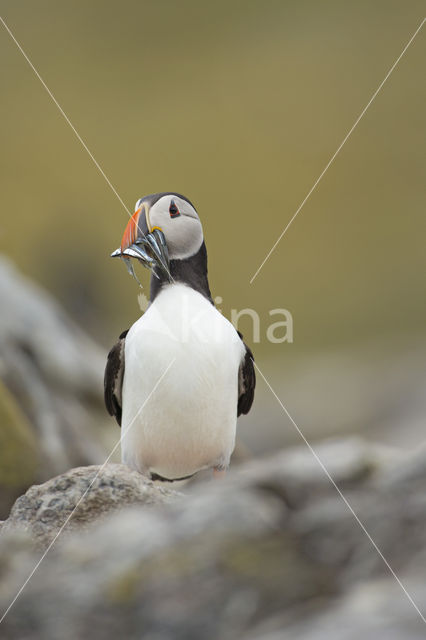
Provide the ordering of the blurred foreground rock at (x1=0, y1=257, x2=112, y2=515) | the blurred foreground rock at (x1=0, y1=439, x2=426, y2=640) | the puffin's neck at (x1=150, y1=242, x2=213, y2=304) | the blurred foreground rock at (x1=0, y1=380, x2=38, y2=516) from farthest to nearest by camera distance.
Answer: the blurred foreground rock at (x1=0, y1=257, x2=112, y2=515) < the blurred foreground rock at (x1=0, y1=380, x2=38, y2=516) < the puffin's neck at (x1=150, y1=242, x2=213, y2=304) < the blurred foreground rock at (x1=0, y1=439, x2=426, y2=640)

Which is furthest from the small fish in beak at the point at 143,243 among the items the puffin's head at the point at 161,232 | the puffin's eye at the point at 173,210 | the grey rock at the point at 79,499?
the grey rock at the point at 79,499

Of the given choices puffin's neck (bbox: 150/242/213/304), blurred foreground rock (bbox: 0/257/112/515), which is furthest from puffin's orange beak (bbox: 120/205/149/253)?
blurred foreground rock (bbox: 0/257/112/515)

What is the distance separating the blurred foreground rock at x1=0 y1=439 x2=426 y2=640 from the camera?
1.97m

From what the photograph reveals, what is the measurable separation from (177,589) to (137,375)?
182 centimetres

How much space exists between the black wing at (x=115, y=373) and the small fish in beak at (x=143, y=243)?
0.41m

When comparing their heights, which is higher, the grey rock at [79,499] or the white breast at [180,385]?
the grey rock at [79,499]

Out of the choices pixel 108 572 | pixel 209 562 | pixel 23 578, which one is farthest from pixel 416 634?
pixel 23 578

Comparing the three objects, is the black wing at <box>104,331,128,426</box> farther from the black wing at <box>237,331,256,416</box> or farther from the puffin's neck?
the black wing at <box>237,331,256,416</box>

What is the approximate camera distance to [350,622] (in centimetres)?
189

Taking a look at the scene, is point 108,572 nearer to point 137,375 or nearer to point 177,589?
point 177,589

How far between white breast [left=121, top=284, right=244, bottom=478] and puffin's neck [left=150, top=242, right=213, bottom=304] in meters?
0.05

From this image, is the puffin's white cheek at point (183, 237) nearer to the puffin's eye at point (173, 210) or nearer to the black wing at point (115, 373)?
the puffin's eye at point (173, 210)

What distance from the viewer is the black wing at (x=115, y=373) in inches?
161

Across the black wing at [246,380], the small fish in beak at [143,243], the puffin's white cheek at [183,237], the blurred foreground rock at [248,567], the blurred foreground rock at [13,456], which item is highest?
the small fish in beak at [143,243]
